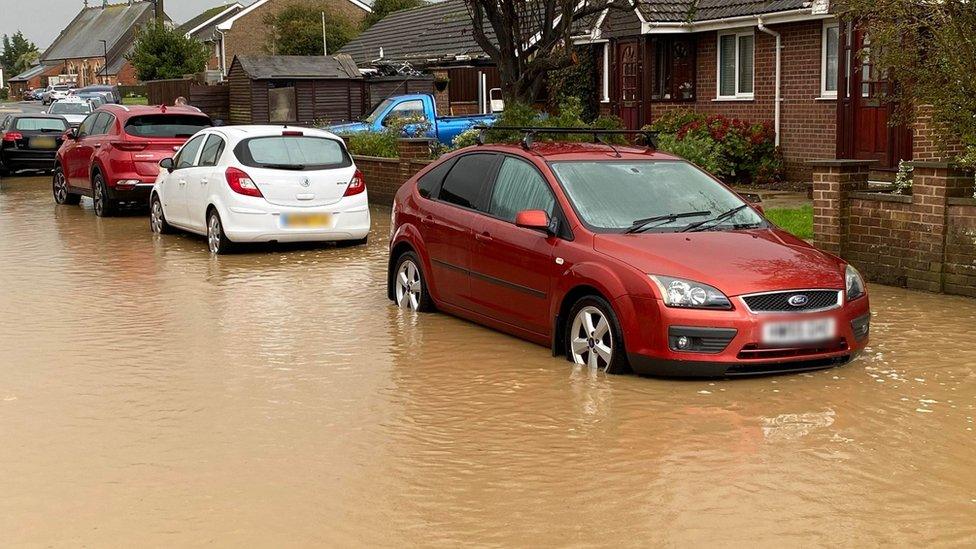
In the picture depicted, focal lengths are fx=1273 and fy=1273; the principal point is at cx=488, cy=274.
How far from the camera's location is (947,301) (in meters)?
11.2

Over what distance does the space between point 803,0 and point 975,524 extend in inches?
651

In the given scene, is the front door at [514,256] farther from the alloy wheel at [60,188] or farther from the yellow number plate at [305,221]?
the alloy wheel at [60,188]

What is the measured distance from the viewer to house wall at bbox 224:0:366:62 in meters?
76.4

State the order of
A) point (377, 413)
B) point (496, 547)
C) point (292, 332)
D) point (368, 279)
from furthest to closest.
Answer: point (368, 279)
point (292, 332)
point (377, 413)
point (496, 547)

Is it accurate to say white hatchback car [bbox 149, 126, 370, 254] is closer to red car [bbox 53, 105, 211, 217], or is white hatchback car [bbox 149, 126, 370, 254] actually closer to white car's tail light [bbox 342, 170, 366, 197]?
white car's tail light [bbox 342, 170, 366, 197]

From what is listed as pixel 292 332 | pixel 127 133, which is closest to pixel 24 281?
pixel 292 332

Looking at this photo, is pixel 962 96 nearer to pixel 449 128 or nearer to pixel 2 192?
pixel 449 128

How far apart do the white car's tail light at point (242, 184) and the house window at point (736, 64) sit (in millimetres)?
11389

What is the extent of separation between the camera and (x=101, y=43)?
124 metres

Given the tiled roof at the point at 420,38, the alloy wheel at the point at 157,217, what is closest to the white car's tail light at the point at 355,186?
the alloy wheel at the point at 157,217

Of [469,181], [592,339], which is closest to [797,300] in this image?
[592,339]

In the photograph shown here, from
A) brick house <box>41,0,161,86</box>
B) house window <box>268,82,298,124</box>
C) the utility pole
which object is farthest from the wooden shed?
the utility pole

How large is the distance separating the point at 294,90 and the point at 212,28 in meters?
50.9

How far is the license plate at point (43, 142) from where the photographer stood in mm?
30062
